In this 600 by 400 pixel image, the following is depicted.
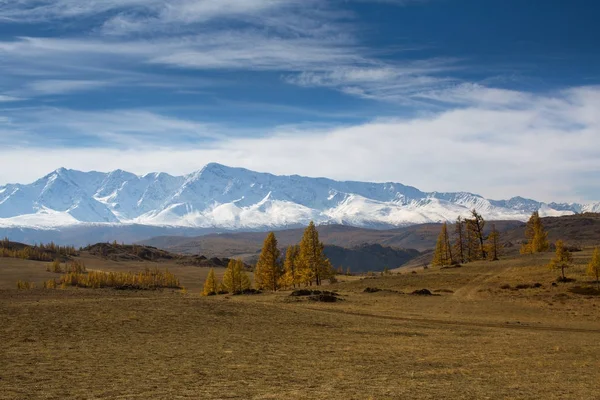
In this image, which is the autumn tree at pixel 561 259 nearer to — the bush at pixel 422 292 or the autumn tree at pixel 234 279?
the bush at pixel 422 292

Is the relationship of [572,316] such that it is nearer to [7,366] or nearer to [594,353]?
[594,353]

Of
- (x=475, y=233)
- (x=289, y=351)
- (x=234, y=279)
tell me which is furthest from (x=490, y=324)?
(x=475, y=233)

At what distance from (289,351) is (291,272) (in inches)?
2749

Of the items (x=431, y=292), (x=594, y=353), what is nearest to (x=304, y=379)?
(x=594, y=353)

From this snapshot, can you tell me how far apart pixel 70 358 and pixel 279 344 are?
12.5 m

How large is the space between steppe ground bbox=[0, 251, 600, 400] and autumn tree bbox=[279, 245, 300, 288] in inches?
1549

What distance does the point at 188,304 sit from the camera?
1885 inches

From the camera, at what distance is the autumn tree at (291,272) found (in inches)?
3848

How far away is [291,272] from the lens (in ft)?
329

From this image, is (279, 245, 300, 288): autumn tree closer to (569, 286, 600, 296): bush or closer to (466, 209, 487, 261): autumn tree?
(466, 209, 487, 261): autumn tree

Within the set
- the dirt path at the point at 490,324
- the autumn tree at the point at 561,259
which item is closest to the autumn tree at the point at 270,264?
the dirt path at the point at 490,324

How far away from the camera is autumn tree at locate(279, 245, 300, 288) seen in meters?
97.8

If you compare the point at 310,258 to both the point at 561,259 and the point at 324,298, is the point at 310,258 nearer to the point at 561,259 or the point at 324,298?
the point at 324,298

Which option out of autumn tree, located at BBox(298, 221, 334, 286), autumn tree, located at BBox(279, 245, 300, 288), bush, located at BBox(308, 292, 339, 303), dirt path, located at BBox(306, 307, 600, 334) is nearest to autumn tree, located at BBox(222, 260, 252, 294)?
autumn tree, located at BBox(279, 245, 300, 288)
